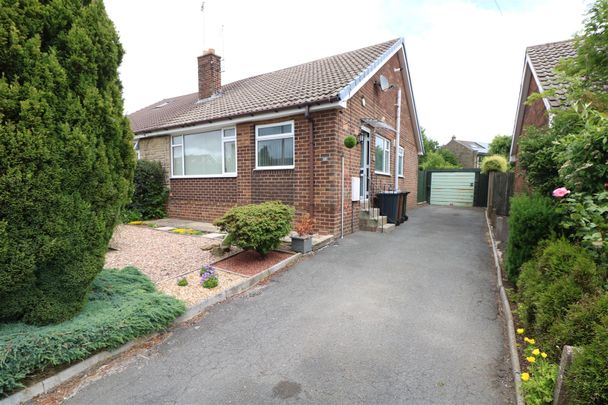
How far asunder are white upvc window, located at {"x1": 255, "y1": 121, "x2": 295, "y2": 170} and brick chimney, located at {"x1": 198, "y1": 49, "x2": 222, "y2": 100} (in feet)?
18.8

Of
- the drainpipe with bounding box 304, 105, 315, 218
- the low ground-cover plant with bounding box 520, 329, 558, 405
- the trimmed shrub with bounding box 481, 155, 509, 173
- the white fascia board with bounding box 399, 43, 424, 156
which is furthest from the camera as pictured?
the trimmed shrub with bounding box 481, 155, 509, 173

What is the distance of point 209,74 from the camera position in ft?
41.3

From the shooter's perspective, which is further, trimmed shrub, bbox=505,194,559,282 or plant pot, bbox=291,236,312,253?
plant pot, bbox=291,236,312,253

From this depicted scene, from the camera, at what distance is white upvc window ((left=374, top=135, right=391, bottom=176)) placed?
9992mm

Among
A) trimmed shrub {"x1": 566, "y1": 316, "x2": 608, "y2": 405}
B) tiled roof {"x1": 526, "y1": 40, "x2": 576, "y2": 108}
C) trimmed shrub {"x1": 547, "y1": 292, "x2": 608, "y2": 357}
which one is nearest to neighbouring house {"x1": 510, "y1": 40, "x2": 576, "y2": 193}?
tiled roof {"x1": 526, "y1": 40, "x2": 576, "y2": 108}

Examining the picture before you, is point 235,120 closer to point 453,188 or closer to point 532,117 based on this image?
point 532,117

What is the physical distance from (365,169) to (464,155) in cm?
3654

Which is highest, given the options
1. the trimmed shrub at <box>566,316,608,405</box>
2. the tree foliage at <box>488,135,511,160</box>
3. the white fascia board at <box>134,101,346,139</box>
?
the tree foliage at <box>488,135,511,160</box>

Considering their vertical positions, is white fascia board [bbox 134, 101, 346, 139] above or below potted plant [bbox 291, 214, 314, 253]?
above

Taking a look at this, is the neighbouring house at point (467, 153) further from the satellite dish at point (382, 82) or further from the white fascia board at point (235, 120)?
the white fascia board at point (235, 120)

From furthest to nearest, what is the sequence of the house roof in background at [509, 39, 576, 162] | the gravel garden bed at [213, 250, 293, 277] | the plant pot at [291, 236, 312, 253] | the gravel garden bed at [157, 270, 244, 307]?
the house roof in background at [509, 39, 576, 162] < the plant pot at [291, 236, 312, 253] < the gravel garden bed at [213, 250, 293, 277] < the gravel garden bed at [157, 270, 244, 307]

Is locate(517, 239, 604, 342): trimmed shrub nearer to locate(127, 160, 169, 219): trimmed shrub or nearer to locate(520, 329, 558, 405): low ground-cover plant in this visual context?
locate(520, 329, 558, 405): low ground-cover plant

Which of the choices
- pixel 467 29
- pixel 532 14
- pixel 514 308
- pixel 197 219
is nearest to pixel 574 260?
pixel 514 308

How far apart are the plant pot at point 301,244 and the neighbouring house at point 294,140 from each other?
1.16m
